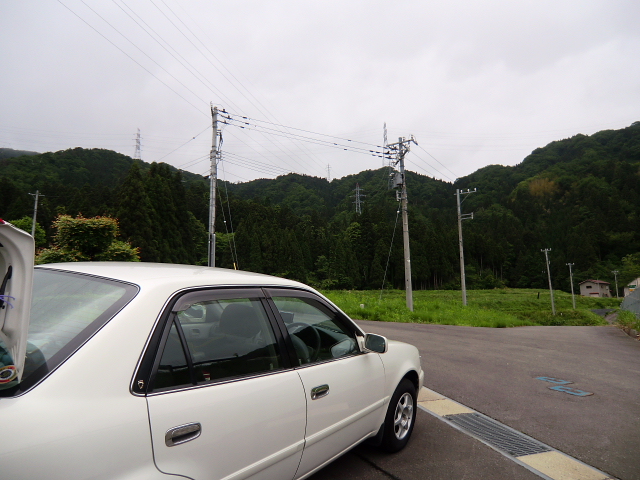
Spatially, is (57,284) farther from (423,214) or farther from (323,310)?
(423,214)

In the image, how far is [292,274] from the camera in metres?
67.2

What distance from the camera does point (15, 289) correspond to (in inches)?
65.4

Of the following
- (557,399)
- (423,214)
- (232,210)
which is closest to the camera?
(557,399)

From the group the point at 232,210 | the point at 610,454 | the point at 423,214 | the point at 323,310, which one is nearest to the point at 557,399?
the point at 610,454

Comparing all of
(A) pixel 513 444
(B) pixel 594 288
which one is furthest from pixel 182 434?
(B) pixel 594 288

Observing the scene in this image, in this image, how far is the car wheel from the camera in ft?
11.7

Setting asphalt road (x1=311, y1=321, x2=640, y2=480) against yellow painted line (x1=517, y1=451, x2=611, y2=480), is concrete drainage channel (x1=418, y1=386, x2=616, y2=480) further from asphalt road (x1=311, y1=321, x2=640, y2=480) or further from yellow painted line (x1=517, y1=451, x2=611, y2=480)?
asphalt road (x1=311, y1=321, x2=640, y2=480)

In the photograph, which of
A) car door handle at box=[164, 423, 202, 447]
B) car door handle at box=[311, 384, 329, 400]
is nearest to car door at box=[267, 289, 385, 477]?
car door handle at box=[311, 384, 329, 400]

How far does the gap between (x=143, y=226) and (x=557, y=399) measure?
43.9 metres

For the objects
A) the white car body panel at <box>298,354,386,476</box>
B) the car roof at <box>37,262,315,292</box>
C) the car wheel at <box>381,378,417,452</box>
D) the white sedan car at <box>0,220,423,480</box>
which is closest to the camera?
the white sedan car at <box>0,220,423,480</box>

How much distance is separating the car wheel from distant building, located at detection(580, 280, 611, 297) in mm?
100190

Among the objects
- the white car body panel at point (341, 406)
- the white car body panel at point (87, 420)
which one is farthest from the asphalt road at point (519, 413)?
the white car body panel at point (87, 420)

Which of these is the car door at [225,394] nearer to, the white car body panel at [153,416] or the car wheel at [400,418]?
the white car body panel at [153,416]

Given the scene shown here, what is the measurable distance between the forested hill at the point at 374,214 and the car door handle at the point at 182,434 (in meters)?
43.9
